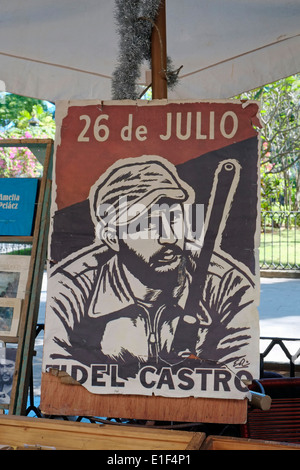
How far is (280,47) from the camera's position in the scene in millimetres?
2686

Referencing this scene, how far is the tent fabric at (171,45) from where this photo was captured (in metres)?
2.56

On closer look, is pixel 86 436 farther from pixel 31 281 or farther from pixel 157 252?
pixel 31 281

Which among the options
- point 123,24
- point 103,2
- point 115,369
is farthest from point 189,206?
→ point 103,2

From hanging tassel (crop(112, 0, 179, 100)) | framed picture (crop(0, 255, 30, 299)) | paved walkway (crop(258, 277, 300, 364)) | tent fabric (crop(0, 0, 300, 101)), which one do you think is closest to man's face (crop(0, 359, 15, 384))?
framed picture (crop(0, 255, 30, 299))

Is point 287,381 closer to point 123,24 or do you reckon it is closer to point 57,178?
point 57,178

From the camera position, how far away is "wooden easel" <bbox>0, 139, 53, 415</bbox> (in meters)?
2.21

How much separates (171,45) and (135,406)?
1.96 metres

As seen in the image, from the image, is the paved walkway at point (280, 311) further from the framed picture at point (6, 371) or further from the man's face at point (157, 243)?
the man's face at point (157, 243)

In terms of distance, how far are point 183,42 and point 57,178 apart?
1.40m

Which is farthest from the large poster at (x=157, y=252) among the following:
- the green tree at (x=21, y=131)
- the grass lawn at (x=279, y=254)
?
the grass lawn at (x=279, y=254)

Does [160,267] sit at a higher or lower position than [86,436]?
higher

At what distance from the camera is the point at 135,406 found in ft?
5.49

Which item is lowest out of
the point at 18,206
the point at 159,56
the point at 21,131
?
the point at 18,206
